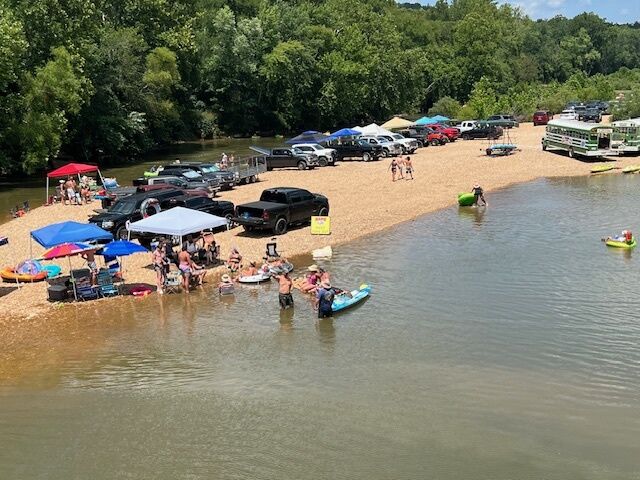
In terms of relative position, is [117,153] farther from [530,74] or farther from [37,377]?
[530,74]

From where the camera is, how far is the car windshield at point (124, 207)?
27.5m

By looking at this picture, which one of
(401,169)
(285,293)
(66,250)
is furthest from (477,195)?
(66,250)

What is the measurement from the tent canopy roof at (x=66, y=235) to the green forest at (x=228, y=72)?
2315cm

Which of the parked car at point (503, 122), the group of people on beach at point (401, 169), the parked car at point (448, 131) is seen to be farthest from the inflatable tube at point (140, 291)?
the parked car at point (503, 122)

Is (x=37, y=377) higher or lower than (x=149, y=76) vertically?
lower

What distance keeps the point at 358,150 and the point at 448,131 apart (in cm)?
1504

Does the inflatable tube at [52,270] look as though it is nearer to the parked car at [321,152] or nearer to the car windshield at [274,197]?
the car windshield at [274,197]

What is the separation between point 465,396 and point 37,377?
9.20 meters

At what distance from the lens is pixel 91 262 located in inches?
808

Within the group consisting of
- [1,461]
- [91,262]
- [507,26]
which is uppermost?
[507,26]

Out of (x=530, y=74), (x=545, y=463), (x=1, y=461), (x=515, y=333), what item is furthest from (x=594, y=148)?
(x=530, y=74)

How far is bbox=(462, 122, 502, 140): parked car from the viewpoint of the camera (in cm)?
5988

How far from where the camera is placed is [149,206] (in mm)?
28000

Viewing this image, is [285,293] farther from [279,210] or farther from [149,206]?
[149,206]
